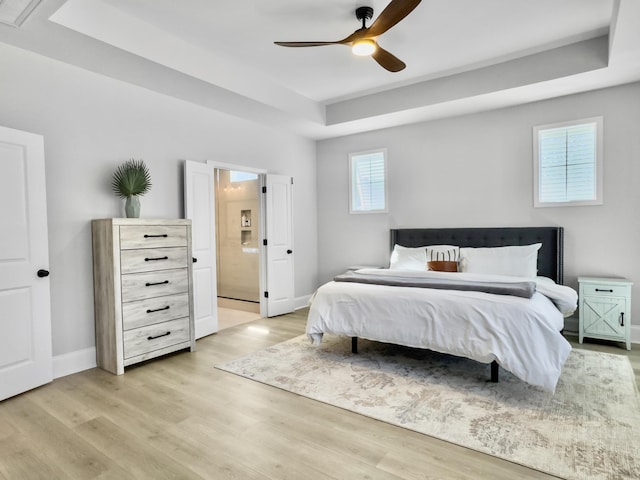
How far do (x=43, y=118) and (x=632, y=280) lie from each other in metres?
6.05

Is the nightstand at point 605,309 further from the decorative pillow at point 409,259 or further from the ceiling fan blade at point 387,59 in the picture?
the ceiling fan blade at point 387,59

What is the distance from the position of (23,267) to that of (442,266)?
412cm

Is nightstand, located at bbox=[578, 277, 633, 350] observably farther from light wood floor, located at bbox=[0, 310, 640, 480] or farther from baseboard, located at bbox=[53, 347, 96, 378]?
baseboard, located at bbox=[53, 347, 96, 378]

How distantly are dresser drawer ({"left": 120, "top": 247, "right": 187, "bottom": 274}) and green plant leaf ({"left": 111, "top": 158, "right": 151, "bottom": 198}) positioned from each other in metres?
0.60

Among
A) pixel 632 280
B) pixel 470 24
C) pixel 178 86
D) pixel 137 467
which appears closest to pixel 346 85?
pixel 470 24

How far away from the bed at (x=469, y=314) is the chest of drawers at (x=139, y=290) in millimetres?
1412

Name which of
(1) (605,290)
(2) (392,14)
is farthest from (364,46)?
(1) (605,290)

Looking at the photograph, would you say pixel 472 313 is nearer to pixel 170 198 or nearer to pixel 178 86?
pixel 170 198

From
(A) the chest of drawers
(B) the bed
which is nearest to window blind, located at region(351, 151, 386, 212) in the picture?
(B) the bed

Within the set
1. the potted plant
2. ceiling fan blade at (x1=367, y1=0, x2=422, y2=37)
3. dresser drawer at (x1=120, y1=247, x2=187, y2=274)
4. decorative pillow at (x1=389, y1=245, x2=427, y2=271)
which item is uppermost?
ceiling fan blade at (x1=367, y1=0, x2=422, y2=37)

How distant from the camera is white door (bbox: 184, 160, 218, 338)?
4289 mm

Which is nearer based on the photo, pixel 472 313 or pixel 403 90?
pixel 472 313

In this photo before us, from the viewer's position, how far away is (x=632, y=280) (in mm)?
4035

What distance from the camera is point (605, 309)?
12.6 ft
